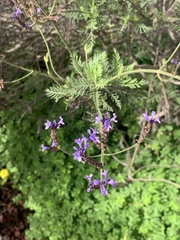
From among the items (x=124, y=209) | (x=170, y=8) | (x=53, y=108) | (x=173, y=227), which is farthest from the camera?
(x=53, y=108)

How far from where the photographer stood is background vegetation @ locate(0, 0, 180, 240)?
94.5 inches

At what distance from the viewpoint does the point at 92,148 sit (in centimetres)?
287

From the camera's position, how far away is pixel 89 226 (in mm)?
2613

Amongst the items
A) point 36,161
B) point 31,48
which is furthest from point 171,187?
point 31,48

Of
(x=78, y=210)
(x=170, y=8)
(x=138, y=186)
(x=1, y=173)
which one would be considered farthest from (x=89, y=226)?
(x=170, y=8)

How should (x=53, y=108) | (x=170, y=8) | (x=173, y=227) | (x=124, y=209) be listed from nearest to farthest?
1. (x=170, y=8)
2. (x=173, y=227)
3. (x=124, y=209)
4. (x=53, y=108)

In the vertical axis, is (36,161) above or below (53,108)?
below

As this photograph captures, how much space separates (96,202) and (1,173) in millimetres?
740

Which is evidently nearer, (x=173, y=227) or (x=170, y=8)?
(x=170, y=8)

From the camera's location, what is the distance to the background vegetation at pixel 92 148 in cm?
240

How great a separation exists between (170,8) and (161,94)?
54 cm

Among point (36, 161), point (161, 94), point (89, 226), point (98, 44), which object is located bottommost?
point (89, 226)

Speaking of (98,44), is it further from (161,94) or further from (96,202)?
(96,202)

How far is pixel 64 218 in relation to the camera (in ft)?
8.87
